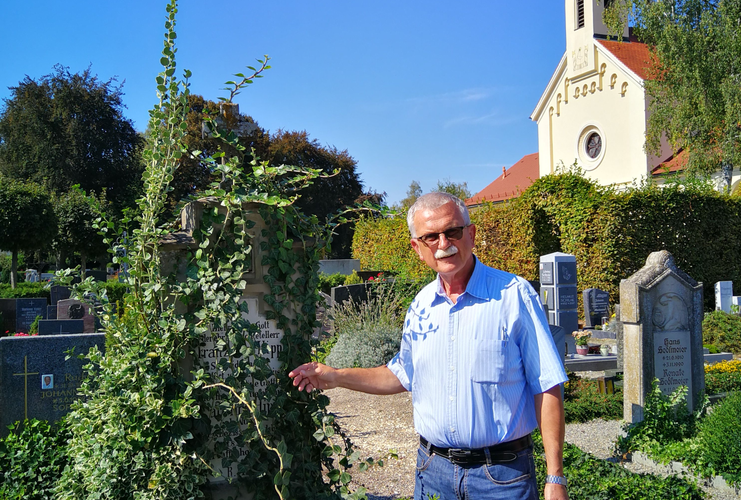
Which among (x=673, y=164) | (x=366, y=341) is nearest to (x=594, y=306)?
(x=366, y=341)

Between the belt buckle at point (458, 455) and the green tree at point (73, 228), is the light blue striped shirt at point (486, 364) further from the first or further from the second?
the green tree at point (73, 228)

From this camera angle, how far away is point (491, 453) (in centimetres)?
207

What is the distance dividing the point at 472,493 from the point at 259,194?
1559 millimetres

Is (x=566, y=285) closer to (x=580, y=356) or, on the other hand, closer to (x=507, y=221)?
(x=580, y=356)

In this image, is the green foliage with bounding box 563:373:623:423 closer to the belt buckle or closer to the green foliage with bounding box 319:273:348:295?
the belt buckle

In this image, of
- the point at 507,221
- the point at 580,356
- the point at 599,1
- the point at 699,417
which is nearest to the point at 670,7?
the point at 599,1

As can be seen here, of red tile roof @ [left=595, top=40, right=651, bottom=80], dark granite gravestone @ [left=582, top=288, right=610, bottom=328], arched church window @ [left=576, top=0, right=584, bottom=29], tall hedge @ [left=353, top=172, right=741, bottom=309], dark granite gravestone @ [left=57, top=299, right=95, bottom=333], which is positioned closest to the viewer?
dark granite gravestone @ [left=57, top=299, right=95, bottom=333]

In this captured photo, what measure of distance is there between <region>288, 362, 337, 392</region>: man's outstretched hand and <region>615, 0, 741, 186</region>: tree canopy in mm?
18174

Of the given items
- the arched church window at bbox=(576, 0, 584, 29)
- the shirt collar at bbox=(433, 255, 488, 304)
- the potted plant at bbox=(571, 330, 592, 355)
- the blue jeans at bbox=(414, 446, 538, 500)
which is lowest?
the potted plant at bbox=(571, 330, 592, 355)

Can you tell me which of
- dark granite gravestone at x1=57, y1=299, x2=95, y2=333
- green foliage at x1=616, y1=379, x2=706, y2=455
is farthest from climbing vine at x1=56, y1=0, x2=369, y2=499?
dark granite gravestone at x1=57, y1=299, x2=95, y2=333

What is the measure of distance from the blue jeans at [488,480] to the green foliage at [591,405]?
4.78m

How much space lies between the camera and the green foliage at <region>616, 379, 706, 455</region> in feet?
17.4

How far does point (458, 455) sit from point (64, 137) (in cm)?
3433

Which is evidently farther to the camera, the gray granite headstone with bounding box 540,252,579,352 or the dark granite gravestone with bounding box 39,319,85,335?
the gray granite headstone with bounding box 540,252,579,352
